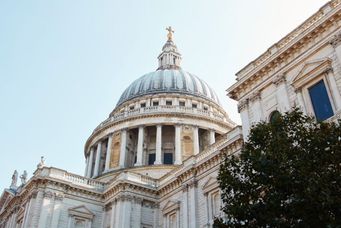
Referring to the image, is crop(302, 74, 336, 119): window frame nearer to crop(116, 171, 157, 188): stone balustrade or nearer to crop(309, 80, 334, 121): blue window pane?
crop(309, 80, 334, 121): blue window pane

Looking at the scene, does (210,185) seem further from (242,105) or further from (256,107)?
(256,107)

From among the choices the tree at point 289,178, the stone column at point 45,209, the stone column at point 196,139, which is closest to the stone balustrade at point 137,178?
the stone column at point 45,209

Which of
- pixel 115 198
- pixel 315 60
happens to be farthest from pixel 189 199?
pixel 315 60

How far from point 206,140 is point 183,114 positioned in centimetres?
417

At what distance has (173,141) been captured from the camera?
4853 cm

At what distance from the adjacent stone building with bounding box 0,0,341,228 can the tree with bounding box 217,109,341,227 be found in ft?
21.0

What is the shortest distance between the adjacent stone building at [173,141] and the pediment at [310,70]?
0.18 ft

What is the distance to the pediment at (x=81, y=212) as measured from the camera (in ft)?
109

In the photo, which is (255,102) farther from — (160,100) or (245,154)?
(160,100)

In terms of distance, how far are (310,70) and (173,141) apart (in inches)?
1105

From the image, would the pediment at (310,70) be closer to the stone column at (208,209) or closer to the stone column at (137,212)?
the stone column at (208,209)

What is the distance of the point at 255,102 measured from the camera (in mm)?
25125

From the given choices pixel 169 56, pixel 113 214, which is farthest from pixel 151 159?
pixel 169 56

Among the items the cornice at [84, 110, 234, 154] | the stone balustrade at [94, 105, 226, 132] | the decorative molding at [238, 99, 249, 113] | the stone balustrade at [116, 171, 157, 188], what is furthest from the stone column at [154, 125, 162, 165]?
the decorative molding at [238, 99, 249, 113]
